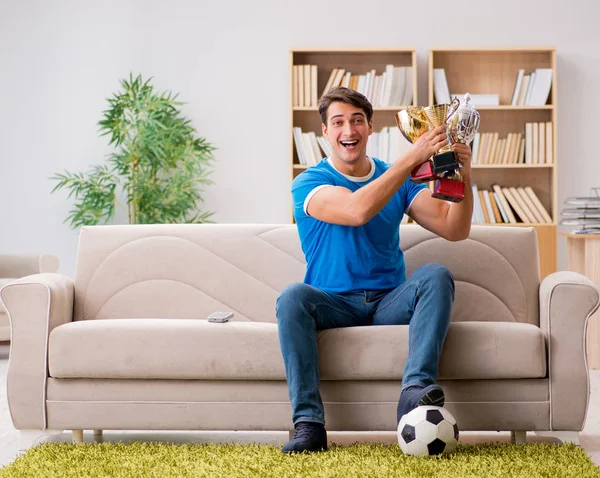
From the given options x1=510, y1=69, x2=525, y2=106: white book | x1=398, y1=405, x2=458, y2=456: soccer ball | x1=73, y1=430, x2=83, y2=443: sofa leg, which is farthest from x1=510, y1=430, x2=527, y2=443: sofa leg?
x1=510, y1=69, x2=525, y2=106: white book

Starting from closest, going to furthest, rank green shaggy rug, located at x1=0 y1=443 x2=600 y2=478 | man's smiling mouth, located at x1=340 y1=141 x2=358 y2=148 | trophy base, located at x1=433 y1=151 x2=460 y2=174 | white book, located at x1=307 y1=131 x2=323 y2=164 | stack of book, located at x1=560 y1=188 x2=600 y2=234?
1. green shaggy rug, located at x1=0 y1=443 x2=600 y2=478
2. trophy base, located at x1=433 y1=151 x2=460 y2=174
3. man's smiling mouth, located at x1=340 y1=141 x2=358 y2=148
4. stack of book, located at x1=560 y1=188 x2=600 y2=234
5. white book, located at x1=307 y1=131 x2=323 y2=164

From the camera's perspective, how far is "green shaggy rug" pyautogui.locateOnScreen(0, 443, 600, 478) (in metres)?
1.91

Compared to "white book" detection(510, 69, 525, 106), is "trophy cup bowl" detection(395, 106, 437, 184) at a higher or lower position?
lower

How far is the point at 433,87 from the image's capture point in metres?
4.84

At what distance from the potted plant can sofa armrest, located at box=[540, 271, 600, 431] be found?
2878 mm

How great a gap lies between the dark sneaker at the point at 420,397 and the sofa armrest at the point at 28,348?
108 cm

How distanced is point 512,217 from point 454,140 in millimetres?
2730

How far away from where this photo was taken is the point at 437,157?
7.13 ft

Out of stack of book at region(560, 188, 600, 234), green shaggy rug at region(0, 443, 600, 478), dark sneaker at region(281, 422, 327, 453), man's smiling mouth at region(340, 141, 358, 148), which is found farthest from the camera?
stack of book at region(560, 188, 600, 234)

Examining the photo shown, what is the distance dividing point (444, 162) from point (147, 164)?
2932 millimetres

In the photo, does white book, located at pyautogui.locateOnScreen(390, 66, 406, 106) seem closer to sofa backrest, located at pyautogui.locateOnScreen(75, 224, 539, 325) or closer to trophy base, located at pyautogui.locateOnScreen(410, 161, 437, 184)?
sofa backrest, located at pyautogui.locateOnScreen(75, 224, 539, 325)

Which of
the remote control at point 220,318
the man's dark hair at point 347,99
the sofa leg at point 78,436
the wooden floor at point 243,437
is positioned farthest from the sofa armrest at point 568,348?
the sofa leg at point 78,436

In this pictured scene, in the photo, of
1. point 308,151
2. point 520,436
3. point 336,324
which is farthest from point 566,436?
point 308,151

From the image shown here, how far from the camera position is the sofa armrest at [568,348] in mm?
2238
